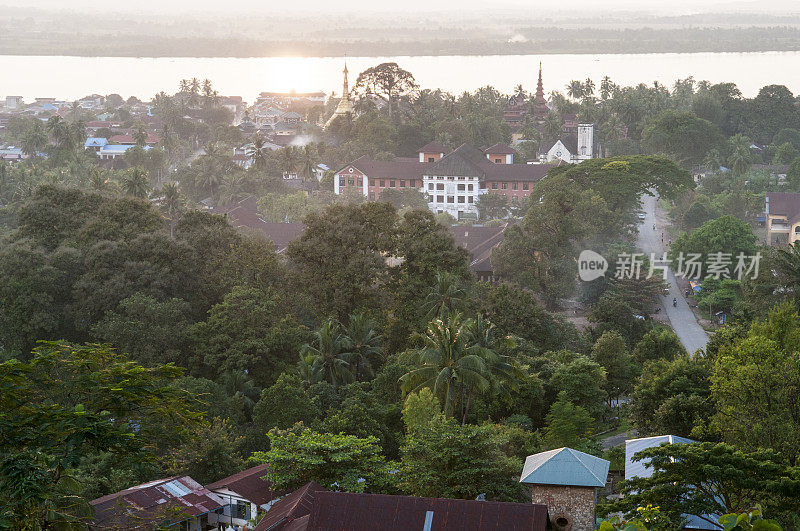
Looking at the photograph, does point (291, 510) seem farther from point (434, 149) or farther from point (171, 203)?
point (434, 149)

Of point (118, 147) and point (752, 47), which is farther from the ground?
point (752, 47)

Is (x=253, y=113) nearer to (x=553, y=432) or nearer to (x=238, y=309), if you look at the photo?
(x=238, y=309)

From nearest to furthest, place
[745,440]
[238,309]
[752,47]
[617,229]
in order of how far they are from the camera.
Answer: [745,440] < [238,309] < [617,229] < [752,47]

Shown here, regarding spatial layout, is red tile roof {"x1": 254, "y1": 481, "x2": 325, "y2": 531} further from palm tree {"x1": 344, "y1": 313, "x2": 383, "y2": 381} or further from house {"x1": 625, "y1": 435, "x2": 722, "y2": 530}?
palm tree {"x1": 344, "y1": 313, "x2": 383, "y2": 381}

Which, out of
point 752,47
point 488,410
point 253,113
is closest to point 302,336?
point 488,410

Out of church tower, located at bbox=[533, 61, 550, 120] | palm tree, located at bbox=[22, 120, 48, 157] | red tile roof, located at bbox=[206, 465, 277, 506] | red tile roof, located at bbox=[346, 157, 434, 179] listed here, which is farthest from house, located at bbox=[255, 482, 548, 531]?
church tower, located at bbox=[533, 61, 550, 120]
